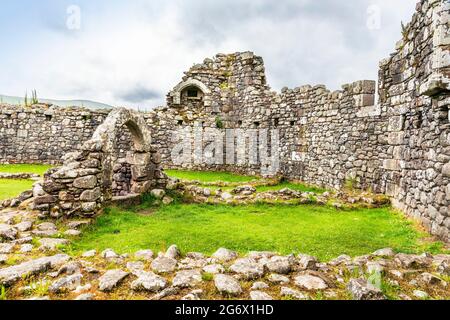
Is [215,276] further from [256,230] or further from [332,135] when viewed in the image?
[332,135]

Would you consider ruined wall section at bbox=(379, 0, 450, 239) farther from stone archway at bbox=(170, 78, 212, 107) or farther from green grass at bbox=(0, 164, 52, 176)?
green grass at bbox=(0, 164, 52, 176)

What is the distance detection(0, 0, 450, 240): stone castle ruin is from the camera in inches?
249

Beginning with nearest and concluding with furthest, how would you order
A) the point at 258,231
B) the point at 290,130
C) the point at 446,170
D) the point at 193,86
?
the point at 446,170 → the point at 258,231 → the point at 290,130 → the point at 193,86

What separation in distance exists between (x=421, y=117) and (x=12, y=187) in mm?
11568

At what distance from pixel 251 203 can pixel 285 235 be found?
288 cm

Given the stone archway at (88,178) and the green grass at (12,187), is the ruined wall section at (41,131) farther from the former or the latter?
the stone archway at (88,178)

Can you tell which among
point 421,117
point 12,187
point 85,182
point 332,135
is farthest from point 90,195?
point 332,135

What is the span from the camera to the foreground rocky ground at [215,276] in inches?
126

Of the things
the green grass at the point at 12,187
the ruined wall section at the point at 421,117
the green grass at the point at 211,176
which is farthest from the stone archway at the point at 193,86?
the ruined wall section at the point at 421,117

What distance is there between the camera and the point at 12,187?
10039mm

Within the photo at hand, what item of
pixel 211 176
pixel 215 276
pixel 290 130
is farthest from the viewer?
pixel 211 176

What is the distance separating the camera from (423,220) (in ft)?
21.7

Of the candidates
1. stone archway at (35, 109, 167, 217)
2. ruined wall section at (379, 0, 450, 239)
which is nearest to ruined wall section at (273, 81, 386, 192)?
ruined wall section at (379, 0, 450, 239)
